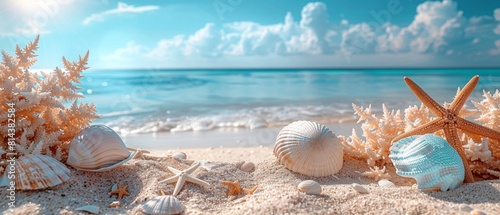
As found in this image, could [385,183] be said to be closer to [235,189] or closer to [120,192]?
[235,189]

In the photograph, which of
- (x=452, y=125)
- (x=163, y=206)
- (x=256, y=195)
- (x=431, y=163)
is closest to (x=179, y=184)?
(x=163, y=206)

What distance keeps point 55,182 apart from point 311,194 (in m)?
2.17

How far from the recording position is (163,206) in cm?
277

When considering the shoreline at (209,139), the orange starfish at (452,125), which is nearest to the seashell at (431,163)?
the orange starfish at (452,125)

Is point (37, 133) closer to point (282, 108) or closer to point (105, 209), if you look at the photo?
point (105, 209)

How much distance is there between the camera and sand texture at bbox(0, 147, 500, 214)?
2.81m

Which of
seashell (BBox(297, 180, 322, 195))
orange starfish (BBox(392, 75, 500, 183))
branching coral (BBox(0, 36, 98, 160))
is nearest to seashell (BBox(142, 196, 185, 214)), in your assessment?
seashell (BBox(297, 180, 322, 195))

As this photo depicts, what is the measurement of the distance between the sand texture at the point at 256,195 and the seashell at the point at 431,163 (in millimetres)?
90

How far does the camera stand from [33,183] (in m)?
2.96

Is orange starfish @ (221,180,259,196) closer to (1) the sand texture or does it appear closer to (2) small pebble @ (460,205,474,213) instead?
(1) the sand texture

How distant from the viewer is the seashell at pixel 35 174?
2965mm

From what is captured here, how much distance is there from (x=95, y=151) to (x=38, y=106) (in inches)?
32.1

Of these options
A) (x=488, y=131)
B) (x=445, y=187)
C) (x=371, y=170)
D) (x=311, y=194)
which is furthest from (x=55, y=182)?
(x=488, y=131)

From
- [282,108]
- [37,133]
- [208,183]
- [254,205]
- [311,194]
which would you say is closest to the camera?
[254,205]
